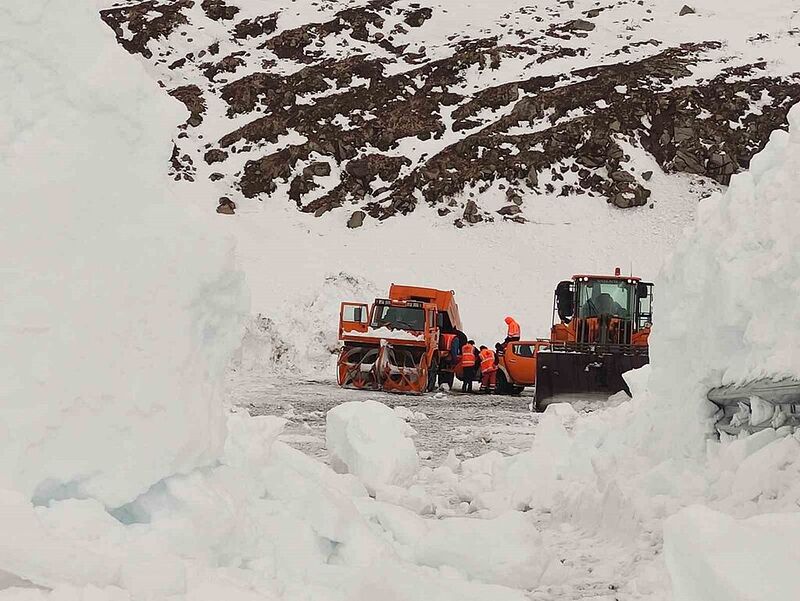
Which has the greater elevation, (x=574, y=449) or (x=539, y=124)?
(x=539, y=124)

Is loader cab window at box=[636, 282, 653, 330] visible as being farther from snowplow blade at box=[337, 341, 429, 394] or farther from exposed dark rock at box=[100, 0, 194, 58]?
exposed dark rock at box=[100, 0, 194, 58]

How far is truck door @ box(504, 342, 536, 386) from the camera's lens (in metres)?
17.7

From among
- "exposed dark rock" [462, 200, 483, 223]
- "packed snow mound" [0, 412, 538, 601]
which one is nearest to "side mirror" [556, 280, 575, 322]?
"packed snow mound" [0, 412, 538, 601]

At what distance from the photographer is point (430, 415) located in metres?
13.0

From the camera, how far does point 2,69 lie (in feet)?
11.4

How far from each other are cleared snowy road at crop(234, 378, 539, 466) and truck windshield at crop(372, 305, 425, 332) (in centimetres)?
135

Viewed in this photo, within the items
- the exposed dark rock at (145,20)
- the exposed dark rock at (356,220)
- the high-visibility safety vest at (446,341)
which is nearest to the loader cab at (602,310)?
the high-visibility safety vest at (446,341)

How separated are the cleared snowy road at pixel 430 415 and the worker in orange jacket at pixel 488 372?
629mm

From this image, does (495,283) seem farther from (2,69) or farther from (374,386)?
(2,69)

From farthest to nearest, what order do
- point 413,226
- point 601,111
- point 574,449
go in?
point 601,111, point 413,226, point 574,449

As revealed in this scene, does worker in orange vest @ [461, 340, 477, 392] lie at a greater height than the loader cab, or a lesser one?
lesser

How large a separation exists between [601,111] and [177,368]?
34.3m

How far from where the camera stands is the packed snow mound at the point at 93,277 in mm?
3273

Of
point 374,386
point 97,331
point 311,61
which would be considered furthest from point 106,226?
point 311,61
